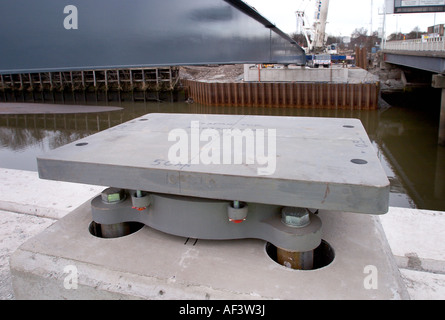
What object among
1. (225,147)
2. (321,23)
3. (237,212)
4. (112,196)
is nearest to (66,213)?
(112,196)

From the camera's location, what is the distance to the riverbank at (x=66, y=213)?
340 centimetres

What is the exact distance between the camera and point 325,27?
33281 millimetres

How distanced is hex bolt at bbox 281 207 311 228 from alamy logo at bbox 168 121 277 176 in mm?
425

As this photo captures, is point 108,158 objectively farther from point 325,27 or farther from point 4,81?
point 4,81

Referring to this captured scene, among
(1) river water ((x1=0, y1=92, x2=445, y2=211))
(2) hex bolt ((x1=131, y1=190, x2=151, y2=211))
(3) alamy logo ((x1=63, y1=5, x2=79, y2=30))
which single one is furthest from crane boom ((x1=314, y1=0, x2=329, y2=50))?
(2) hex bolt ((x1=131, y1=190, x2=151, y2=211))

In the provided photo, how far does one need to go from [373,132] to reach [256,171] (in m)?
17.5

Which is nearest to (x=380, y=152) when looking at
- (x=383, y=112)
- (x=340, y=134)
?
(x=383, y=112)

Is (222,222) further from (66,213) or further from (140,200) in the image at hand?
(66,213)

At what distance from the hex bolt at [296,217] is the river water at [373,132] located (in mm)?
7827

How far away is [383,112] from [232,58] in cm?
2195

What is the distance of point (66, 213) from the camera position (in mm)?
4949

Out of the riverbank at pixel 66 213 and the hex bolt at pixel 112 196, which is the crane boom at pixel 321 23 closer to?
the riverbank at pixel 66 213

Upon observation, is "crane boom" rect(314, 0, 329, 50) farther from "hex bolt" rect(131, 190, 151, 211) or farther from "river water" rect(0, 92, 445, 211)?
"hex bolt" rect(131, 190, 151, 211)
